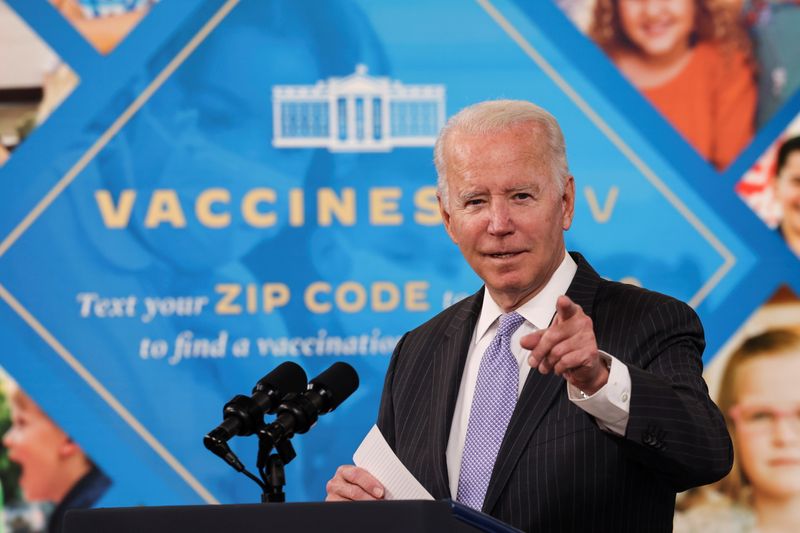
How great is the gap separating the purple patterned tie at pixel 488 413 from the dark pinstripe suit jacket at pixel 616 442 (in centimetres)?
5

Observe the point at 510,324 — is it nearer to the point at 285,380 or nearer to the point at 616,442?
the point at 616,442

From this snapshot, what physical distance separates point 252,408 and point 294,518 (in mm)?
387

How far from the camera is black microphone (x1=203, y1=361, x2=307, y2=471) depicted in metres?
1.84

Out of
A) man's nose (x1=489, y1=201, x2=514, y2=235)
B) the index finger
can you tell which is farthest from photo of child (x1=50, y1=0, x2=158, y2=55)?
the index finger

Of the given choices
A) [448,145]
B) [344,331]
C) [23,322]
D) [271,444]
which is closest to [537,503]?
[271,444]

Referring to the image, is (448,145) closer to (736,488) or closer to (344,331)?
(344,331)

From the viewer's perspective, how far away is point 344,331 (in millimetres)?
4129

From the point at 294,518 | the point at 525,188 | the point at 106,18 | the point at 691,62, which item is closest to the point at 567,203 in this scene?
the point at 525,188

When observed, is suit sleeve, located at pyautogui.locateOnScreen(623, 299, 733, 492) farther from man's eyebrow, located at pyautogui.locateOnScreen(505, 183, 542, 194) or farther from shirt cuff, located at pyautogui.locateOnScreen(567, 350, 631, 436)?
man's eyebrow, located at pyautogui.locateOnScreen(505, 183, 542, 194)

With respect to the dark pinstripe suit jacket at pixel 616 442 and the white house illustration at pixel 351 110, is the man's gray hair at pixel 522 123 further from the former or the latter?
the white house illustration at pixel 351 110

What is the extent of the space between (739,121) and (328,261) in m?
1.66

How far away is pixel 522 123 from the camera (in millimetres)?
2338

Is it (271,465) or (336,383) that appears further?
(336,383)

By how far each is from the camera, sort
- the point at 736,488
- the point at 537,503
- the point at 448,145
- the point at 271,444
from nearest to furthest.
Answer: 1. the point at 271,444
2. the point at 537,503
3. the point at 448,145
4. the point at 736,488
